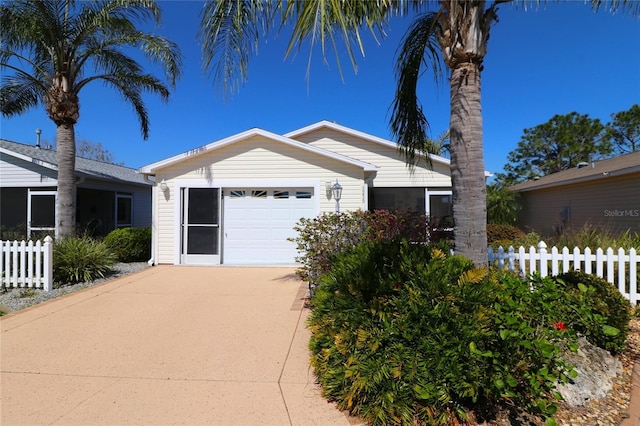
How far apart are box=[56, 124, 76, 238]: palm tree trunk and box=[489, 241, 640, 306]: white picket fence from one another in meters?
10.7

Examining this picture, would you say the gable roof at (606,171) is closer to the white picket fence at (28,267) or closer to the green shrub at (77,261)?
the green shrub at (77,261)

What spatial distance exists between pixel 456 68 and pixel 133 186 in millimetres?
16539

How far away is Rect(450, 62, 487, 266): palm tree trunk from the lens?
3773 millimetres

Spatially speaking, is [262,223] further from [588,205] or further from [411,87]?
[588,205]

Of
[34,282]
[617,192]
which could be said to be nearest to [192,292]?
[34,282]

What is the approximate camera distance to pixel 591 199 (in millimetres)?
13344

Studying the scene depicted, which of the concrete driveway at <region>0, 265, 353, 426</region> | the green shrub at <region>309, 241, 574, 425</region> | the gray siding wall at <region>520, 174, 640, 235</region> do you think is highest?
the gray siding wall at <region>520, 174, 640, 235</region>

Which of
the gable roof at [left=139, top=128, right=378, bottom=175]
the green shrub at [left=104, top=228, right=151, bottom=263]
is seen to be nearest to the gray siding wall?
the gable roof at [left=139, top=128, right=378, bottom=175]

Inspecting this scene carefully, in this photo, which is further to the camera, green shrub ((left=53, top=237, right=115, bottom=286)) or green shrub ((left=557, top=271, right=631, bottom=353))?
green shrub ((left=53, top=237, right=115, bottom=286))

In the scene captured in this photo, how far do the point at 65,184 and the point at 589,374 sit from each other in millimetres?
11826

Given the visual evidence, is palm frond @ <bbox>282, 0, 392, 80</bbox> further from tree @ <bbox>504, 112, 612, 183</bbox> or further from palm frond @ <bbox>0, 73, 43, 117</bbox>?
tree @ <bbox>504, 112, 612, 183</bbox>

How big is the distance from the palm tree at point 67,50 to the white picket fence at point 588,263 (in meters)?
10.2

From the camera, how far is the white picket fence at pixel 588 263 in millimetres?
5398

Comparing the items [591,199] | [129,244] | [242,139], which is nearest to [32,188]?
[129,244]
